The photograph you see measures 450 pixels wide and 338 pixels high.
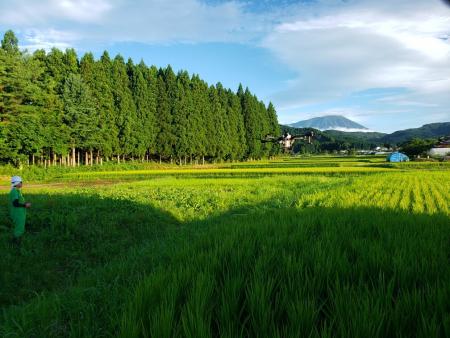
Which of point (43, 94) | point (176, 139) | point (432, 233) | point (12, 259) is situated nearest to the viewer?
point (432, 233)

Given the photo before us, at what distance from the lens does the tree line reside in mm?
34250

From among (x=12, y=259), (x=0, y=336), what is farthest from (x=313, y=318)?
(x=12, y=259)

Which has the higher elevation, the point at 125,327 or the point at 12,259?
the point at 125,327

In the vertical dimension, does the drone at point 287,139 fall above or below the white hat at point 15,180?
above

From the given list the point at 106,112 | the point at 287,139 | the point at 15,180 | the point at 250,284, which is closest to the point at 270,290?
the point at 250,284

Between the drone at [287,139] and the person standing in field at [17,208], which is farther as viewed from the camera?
the drone at [287,139]

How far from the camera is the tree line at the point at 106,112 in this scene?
34.2m

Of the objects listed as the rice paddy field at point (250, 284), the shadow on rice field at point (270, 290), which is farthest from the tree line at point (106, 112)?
the shadow on rice field at point (270, 290)

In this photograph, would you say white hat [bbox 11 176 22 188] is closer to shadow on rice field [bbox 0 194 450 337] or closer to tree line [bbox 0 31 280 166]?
shadow on rice field [bbox 0 194 450 337]

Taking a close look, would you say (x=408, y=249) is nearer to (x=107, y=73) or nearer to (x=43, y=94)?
(x=43, y=94)

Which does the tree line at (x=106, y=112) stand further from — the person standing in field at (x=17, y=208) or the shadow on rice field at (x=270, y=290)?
the shadow on rice field at (x=270, y=290)

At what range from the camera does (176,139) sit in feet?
177

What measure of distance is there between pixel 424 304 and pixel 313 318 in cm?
74

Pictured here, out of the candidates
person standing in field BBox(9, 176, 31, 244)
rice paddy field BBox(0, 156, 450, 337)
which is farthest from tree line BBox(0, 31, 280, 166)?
rice paddy field BBox(0, 156, 450, 337)
